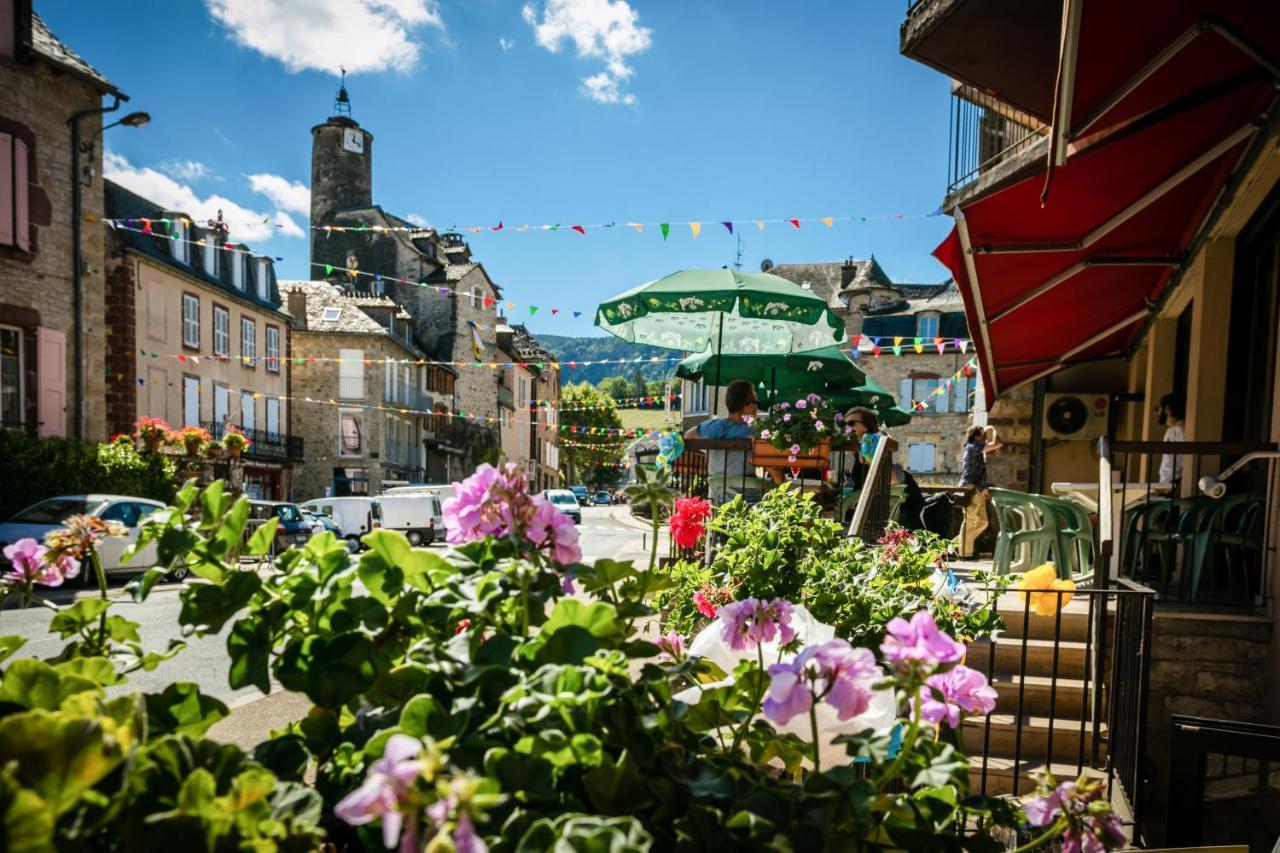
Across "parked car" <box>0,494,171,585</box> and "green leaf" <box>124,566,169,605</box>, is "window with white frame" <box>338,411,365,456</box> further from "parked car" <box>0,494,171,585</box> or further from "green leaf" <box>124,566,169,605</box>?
"green leaf" <box>124,566,169,605</box>

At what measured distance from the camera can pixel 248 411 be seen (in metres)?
26.3

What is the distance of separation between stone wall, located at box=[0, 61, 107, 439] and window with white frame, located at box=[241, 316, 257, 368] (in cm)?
933

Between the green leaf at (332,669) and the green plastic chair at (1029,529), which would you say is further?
the green plastic chair at (1029,529)

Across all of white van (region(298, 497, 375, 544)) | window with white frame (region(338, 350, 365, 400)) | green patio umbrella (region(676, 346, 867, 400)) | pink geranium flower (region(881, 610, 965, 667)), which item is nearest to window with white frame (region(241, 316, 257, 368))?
window with white frame (region(338, 350, 365, 400))

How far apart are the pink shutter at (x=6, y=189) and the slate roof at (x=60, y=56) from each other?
1835 millimetres

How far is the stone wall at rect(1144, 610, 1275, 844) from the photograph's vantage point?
4035 millimetres

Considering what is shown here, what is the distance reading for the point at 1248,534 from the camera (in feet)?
14.5

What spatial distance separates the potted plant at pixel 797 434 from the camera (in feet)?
19.2

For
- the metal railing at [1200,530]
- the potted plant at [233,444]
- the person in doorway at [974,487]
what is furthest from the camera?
the potted plant at [233,444]

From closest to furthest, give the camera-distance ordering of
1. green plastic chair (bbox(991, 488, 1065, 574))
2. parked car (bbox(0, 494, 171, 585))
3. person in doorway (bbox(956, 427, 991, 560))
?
green plastic chair (bbox(991, 488, 1065, 574)) → person in doorway (bbox(956, 427, 991, 560)) → parked car (bbox(0, 494, 171, 585))

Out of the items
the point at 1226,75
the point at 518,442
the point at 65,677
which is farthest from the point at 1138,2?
the point at 518,442

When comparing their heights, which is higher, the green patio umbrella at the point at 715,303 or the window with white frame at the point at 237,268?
the window with white frame at the point at 237,268

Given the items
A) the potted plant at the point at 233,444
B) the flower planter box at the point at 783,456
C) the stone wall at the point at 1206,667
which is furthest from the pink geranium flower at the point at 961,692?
the potted plant at the point at 233,444

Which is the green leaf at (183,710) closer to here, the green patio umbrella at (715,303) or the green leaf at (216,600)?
the green leaf at (216,600)
